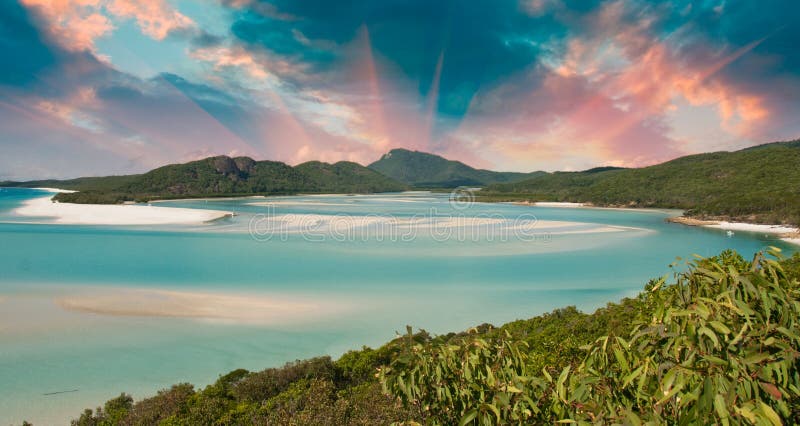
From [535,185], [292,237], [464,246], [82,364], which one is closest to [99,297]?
[82,364]

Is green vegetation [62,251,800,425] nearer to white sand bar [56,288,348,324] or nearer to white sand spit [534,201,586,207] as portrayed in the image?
white sand bar [56,288,348,324]

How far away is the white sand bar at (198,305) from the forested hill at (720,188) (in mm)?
63275

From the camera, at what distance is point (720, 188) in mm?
91625

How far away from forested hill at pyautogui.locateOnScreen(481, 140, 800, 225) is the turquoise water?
23398 millimetres

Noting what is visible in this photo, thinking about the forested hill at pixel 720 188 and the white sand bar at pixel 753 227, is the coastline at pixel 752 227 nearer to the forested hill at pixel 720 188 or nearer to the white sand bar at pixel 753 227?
the white sand bar at pixel 753 227

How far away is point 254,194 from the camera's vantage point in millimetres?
156375

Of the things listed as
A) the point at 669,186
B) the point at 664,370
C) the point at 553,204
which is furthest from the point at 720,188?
the point at 664,370

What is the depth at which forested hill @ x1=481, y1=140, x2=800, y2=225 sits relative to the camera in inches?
2445

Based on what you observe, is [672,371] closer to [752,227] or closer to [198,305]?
[198,305]

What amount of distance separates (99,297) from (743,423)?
2236 centimetres

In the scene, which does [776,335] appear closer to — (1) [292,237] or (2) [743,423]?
(2) [743,423]

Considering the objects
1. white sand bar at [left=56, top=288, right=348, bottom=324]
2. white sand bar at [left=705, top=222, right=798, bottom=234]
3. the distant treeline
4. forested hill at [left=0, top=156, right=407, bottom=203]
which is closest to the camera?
white sand bar at [left=56, top=288, right=348, bottom=324]

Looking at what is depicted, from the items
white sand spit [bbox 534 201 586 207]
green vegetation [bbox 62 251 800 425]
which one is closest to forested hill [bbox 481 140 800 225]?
white sand spit [bbox 534 201 586 207]

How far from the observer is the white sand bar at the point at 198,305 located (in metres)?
16.4
